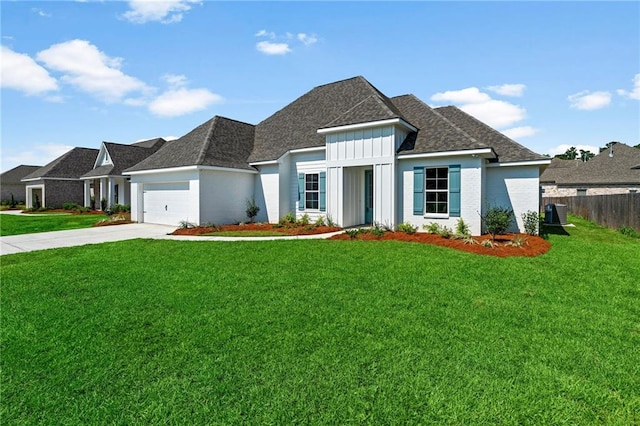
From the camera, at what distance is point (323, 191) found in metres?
14.4

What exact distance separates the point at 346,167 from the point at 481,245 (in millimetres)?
6252

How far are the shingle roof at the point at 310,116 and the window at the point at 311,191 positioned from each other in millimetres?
1521

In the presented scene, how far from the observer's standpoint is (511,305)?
5.19m

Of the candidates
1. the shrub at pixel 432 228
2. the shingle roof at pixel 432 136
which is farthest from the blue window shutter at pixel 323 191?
the shrub at pixel 432 228

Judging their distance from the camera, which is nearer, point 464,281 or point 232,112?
point 464,281

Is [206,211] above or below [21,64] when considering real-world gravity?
below

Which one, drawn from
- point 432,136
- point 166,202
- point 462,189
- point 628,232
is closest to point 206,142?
point 166,202

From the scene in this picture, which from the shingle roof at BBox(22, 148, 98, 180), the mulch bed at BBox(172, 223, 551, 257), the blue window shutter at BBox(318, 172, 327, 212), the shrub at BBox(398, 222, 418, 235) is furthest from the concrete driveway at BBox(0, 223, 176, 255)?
the shingle roof at BBox(22, 148, 98, 180)

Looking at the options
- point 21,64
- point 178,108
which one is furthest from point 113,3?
point 178,108

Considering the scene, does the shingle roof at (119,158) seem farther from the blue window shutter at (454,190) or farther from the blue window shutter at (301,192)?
the blue window shutter at (454,190)

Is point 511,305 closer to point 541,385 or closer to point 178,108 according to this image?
point 541,385

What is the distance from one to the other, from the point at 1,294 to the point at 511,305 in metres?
9.21

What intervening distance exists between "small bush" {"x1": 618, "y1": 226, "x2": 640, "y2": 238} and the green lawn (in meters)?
8.36

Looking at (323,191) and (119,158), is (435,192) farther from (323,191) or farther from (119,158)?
(119,158)
